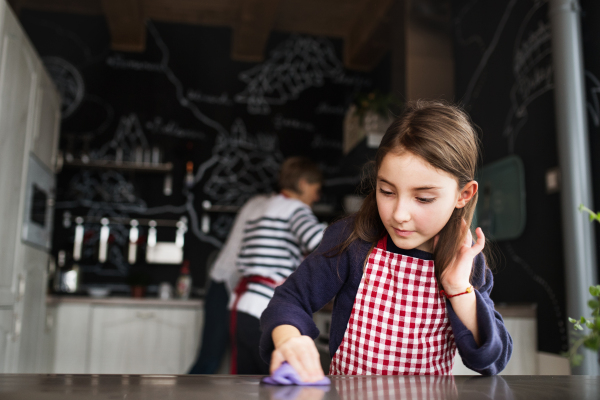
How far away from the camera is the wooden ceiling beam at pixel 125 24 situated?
3.42 meters

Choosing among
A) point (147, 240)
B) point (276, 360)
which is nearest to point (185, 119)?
point (147, 240)

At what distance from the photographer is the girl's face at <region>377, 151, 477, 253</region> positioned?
0.75 metres

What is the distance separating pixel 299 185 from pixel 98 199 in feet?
6.85

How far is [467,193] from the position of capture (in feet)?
2.76

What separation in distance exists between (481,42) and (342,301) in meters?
1.97

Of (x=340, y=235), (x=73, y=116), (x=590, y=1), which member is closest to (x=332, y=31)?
(x=73, y=116)

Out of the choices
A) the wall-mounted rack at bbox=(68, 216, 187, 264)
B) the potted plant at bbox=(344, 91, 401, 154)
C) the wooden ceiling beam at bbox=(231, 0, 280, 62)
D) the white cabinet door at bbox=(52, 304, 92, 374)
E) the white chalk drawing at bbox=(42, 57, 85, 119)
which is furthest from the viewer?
the white chalk drawing at bbox=(42, 57, 85, 119)

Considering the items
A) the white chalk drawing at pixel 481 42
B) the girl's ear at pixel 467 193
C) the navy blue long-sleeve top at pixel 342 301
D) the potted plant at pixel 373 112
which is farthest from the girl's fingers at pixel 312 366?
the potted plant at pixel 373 112

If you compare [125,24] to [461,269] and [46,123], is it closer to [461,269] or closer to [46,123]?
[46,123]

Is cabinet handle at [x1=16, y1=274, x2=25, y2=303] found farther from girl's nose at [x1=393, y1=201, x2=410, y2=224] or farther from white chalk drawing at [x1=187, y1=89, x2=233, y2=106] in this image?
girl's nose at [x1=393, y1=201, x2=410, y2=224]

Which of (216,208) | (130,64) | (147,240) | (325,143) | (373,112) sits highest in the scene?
(130,64)

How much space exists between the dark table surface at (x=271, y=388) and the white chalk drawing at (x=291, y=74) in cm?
348

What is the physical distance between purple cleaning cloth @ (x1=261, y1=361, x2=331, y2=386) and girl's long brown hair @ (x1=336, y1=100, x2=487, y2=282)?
1.03 ft

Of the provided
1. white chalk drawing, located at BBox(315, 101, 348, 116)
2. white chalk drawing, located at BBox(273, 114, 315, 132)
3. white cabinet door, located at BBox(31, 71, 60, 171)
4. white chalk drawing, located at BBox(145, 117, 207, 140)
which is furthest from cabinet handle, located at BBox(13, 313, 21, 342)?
white chalk drawing, located at BBox(315, 101, 348, 116)
